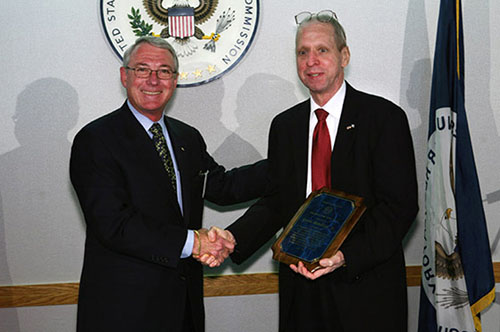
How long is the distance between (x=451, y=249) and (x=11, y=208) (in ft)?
8.45

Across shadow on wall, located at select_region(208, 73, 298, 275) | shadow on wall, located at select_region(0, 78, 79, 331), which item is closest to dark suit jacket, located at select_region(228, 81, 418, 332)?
shadow on wall, located at select_region(208, 73, 298, 275)

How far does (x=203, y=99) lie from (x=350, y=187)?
129 centimetres

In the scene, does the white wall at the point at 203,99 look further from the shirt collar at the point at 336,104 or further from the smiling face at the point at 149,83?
the shirt collar at the point at 336,104

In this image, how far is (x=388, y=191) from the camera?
2.27 metres

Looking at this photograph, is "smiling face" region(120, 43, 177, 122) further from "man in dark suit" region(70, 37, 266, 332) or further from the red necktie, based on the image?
the red necktie

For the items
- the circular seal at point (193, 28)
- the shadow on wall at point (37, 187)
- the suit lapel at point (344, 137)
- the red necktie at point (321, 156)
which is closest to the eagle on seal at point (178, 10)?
the circular seal at point (193, 28)

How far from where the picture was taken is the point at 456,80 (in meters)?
2.67

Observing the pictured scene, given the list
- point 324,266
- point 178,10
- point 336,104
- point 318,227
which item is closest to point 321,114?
point 336,104

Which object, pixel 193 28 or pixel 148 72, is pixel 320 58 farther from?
pixel 193 28

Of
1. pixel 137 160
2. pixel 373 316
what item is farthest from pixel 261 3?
pixel 373 316

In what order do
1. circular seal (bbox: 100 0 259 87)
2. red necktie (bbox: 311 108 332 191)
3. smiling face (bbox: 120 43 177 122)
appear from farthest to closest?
circular seal (bbox: 100 0 259 87) → smiling face (bbox: 120 43 177 122) → red necktie (bbox: 311 108 332 191)

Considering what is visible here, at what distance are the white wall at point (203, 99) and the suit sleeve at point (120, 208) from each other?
0.89 metres

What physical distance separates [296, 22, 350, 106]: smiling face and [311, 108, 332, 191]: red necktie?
0.13m

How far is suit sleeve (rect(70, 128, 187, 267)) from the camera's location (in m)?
2.29
